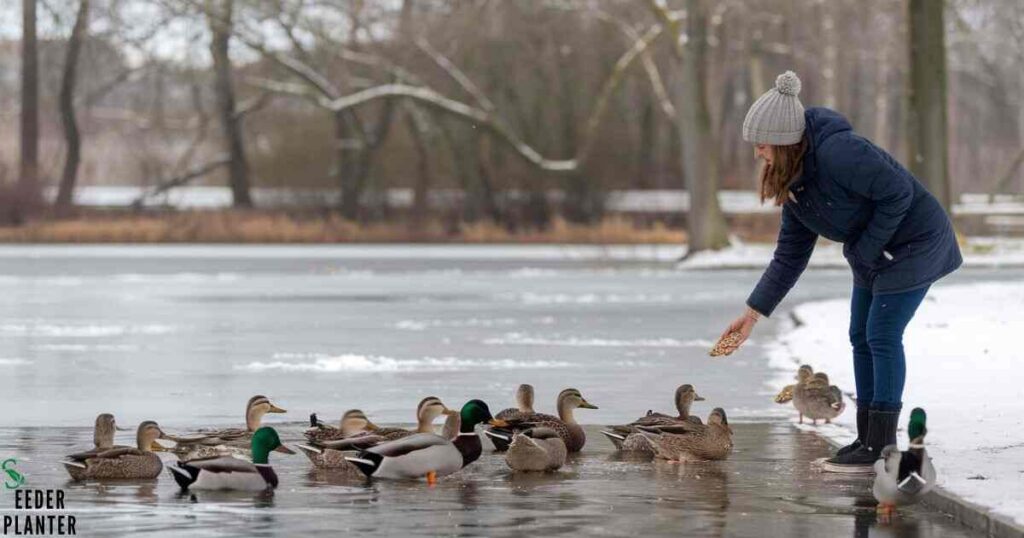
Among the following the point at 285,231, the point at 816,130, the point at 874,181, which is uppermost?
the point at 285,231

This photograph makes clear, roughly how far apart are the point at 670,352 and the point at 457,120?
1398 inches

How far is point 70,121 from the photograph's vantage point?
198ft

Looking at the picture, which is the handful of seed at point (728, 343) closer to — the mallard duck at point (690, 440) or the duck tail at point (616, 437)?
the mallard duck at point (690, 440)

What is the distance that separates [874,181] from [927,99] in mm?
31138

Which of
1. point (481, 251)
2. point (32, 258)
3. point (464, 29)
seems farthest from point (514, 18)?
point (32, 258)

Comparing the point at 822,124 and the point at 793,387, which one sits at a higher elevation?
the point at 822,124

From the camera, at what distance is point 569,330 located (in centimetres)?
2383

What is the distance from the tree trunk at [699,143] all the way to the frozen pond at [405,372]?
351 cm

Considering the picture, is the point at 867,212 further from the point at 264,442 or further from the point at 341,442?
the point at 264,442

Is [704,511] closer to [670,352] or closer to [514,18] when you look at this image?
[670,352]

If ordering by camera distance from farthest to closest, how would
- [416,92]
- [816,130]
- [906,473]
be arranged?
[416,92], [816,130], [906,473]

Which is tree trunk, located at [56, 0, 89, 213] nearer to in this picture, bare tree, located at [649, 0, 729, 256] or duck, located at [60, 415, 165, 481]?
bare tree, located at [649, 0, 729, 256]

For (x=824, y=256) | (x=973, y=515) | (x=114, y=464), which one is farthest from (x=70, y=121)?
(x=973, y=515)
